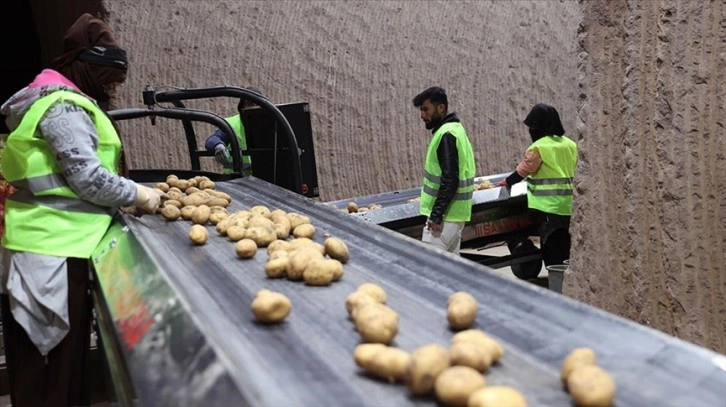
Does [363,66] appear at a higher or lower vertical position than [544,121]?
higher

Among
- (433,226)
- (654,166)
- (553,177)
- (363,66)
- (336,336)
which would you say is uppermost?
(363,66)

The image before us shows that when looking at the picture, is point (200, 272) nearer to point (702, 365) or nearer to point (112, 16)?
point (702, 365)

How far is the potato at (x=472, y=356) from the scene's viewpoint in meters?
1.03

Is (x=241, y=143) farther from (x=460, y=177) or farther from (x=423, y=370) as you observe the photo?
(x=423, y=370)

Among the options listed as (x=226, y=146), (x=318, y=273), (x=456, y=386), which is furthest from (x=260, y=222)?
(x=226, y=146)

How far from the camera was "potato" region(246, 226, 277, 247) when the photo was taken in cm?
189

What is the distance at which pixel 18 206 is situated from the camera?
6.44 feet

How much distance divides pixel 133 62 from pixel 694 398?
189 inches

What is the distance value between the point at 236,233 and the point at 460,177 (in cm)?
193

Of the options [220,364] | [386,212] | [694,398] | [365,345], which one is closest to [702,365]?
[694,398]

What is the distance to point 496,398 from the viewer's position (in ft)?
2.95

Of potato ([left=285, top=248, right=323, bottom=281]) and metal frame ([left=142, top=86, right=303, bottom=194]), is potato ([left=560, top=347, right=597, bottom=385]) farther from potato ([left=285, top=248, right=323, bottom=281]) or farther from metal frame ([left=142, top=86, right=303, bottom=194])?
metal frame ([left=142, top=86, right=303, bottom=194])

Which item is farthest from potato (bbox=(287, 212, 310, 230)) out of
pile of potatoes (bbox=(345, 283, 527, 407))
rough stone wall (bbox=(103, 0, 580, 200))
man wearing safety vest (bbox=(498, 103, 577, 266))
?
rough stone wall (bbox=(103, 0, 580, 200))

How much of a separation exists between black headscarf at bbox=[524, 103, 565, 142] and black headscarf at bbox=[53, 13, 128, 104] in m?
2.68
